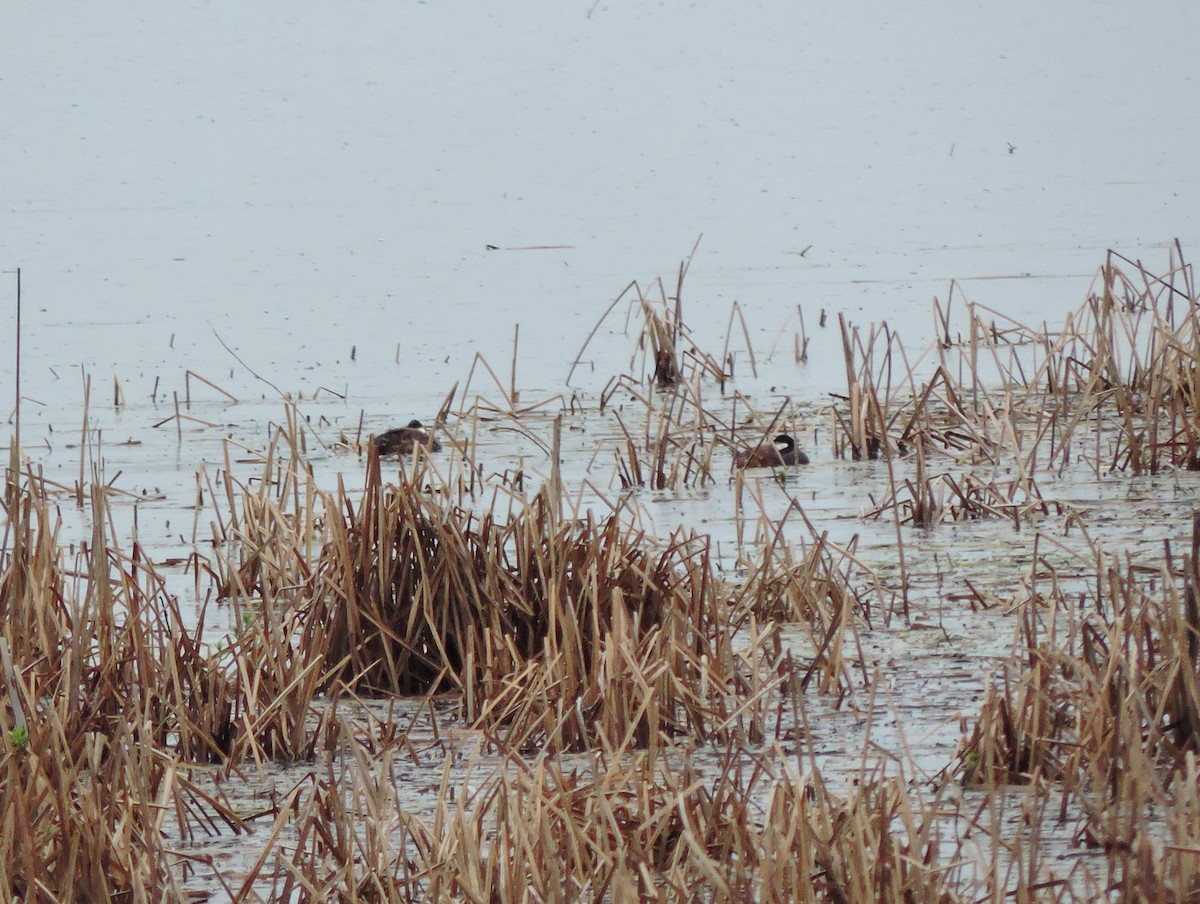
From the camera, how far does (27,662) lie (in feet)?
15.6

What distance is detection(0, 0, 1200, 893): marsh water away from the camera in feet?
25.4

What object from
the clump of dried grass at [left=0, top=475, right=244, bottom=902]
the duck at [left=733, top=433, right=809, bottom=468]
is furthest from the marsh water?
the clump of dried grass at [left=0, top=475, right=244, bottom=902]

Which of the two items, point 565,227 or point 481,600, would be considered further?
point 565,227

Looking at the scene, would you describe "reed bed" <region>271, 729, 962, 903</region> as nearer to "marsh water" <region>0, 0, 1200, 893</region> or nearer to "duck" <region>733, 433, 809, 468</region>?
"marsh water" <region>0, 0, 1200, 893</region>

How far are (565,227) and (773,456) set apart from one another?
11.6 metres

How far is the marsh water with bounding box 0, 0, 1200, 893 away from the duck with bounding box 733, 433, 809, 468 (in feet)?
0.37

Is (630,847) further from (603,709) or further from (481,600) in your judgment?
(481,600)

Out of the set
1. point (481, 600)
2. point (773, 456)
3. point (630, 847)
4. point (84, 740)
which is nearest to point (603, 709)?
point (481, 600)

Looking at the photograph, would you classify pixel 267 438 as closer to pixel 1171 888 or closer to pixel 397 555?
pixel 397 555

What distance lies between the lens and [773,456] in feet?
26.8

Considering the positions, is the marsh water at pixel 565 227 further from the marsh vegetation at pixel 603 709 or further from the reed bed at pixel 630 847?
the reed bed at pixel 630 847

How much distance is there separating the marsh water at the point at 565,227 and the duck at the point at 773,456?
0.37ft

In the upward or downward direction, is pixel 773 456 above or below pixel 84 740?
above

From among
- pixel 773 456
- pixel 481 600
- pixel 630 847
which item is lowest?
pixel 630 847
